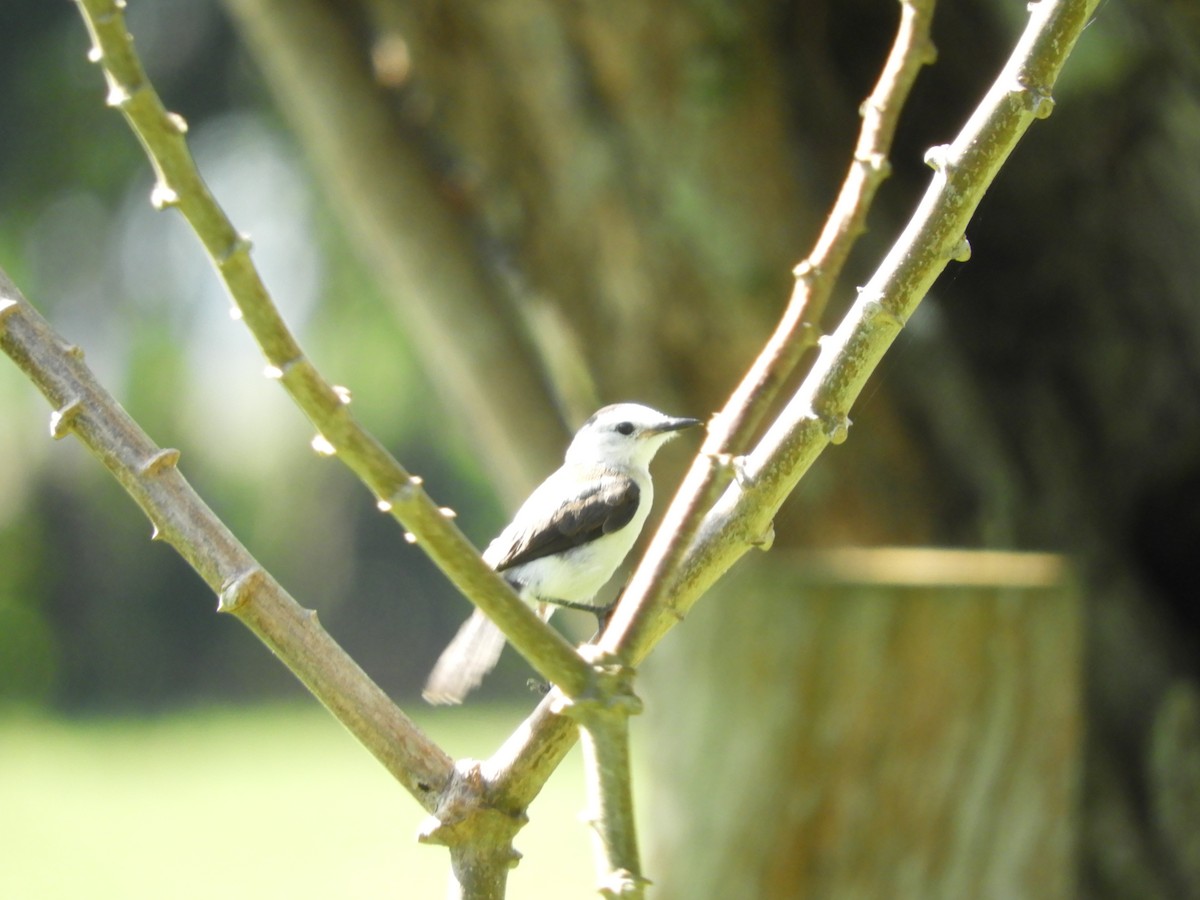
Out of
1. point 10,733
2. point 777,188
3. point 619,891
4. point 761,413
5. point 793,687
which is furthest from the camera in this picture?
point 10,733

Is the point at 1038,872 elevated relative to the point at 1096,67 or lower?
lower

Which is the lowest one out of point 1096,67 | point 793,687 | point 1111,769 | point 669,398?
point 793,687

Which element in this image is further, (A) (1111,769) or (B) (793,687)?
(A) (1111,769)

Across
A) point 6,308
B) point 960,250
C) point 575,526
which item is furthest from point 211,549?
point 575,526

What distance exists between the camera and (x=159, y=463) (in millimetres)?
924

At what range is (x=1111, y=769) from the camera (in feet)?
11.0

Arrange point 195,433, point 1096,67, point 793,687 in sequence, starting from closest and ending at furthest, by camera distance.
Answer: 1. point 793,687
2. point 1096,67
3. point 195,433

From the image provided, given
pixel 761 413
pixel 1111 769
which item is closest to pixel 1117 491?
pixel 1111 769

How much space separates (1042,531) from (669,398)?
107 centimetres

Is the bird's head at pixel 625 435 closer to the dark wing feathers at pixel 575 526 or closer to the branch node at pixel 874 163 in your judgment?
the dark wing feathers at pixel 575 526

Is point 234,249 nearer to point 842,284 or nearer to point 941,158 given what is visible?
point 941,158

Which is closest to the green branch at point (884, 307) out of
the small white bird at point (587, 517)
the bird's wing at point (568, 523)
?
the small white bird at point (587, 517)

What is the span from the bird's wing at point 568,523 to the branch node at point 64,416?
3.61 feet

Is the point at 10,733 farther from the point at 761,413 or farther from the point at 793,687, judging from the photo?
the point at 761,413
